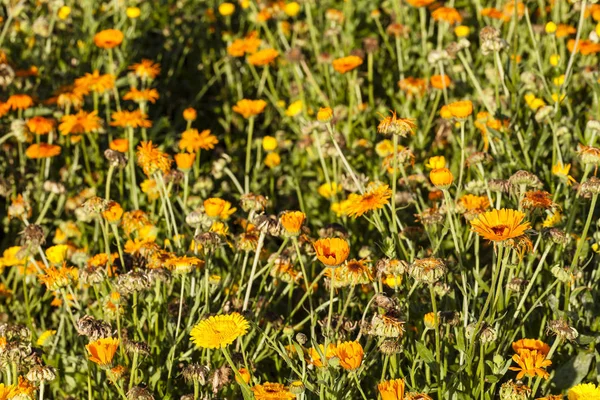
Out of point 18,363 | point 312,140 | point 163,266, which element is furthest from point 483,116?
point 18,363

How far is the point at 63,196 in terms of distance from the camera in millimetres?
3732

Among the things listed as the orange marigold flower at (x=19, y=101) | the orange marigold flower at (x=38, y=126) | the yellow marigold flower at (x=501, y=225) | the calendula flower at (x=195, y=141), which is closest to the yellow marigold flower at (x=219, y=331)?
the yellow marigold flower at (x=501, y=225)

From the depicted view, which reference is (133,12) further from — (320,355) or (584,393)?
(584,393)

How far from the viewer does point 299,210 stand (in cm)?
373

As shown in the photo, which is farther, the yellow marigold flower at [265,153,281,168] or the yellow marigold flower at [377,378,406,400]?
the yellow marigold flower at [265,153,281,168]

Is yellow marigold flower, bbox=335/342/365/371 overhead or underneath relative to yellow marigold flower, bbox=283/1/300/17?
underneath

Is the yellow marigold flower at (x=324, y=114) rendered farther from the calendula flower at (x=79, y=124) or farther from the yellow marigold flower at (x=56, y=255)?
the calendula flower at (x=79, y=124)

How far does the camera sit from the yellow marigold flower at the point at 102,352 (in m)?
2.32

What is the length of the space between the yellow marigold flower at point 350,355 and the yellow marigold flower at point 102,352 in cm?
62

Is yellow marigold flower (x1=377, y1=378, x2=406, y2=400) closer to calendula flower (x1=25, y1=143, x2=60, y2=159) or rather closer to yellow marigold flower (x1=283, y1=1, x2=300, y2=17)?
calendula flower (x1=25, y1=143, x2=60, y2=159)

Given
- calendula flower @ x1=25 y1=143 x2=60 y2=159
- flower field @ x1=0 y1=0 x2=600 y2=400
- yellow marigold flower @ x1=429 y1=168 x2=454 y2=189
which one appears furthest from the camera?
calendula flower @ x1=25 y1=143 x2=60 y2=159

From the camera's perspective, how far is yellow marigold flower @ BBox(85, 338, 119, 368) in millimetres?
2324

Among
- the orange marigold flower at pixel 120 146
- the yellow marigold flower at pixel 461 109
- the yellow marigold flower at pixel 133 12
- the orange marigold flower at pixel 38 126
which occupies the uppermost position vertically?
the yellow marigold flower at pixel 133 12

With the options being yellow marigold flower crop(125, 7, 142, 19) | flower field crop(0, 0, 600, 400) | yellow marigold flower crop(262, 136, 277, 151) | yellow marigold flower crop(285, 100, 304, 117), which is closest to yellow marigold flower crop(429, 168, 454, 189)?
flower field crop(0, 0, 600, 400)
